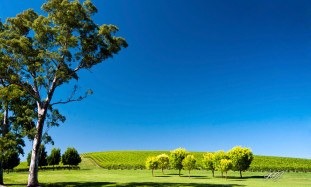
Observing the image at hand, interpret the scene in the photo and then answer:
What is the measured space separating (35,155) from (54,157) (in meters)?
66.1

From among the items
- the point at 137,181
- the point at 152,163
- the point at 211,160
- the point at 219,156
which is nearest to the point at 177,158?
the point at 152,163

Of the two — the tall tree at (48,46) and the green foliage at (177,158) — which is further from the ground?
the tall tree at (48,46)

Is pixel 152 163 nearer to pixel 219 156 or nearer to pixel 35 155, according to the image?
pixel 219 156

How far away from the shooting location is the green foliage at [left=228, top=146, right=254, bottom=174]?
182 ft

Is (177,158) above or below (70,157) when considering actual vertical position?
above

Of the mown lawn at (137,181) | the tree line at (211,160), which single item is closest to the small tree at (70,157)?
the mown lawn at (137,181)

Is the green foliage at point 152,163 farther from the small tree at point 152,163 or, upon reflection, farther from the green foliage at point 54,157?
the green foliage at point 54,157

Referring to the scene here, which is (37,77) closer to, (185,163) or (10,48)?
(10,48)

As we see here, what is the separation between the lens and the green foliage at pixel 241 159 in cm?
5562

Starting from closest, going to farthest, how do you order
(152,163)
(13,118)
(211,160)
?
(13,118) < (152,163) < (211,160)

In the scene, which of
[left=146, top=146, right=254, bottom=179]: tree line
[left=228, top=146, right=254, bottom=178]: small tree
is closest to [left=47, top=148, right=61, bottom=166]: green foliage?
[left=146, top=146, right=254, bottom=179]: tree line

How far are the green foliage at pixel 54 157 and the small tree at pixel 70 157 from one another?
384cm

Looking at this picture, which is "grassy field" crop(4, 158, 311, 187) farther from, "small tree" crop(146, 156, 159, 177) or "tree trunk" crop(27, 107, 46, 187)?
"small tree" crop(146, 156, 159, 177)

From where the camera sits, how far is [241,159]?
55.6 m
